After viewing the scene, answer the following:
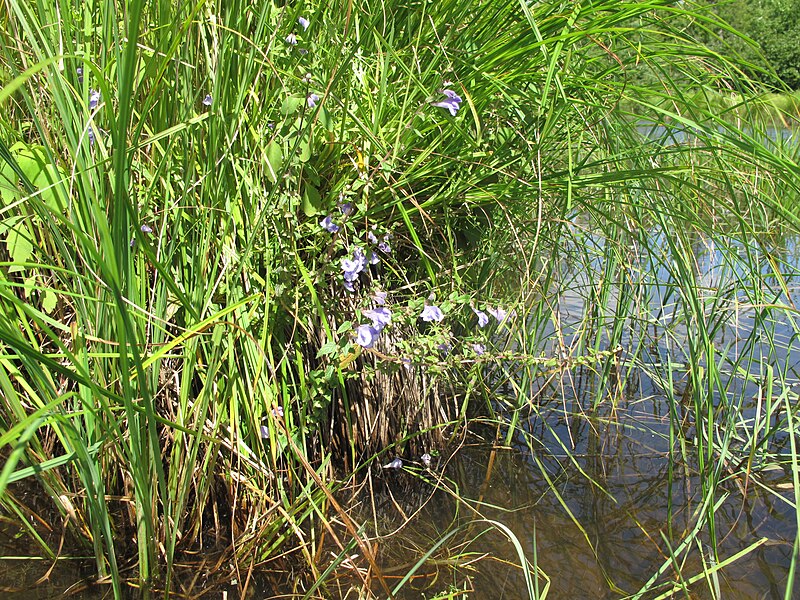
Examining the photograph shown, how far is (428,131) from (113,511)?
3.72ft

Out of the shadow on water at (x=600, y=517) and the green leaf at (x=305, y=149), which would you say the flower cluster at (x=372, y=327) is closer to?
the green leaf at (x=305, y=149)

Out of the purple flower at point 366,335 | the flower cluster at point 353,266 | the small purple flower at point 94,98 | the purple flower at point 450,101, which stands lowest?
the purple flower at point 366,335

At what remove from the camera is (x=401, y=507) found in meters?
1.88

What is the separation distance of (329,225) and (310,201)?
0.25ft

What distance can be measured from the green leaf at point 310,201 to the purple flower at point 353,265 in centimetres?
13

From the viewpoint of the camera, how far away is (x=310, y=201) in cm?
159

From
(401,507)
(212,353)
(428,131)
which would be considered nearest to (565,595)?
(401,507)

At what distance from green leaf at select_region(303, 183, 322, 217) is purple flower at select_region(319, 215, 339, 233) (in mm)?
37

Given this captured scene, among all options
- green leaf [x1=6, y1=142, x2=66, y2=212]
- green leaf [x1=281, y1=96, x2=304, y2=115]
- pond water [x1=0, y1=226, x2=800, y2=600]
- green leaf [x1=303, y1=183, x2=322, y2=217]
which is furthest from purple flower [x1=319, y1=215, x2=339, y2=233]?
pond water [x1=0, y1=226, x2=800, y2=600]

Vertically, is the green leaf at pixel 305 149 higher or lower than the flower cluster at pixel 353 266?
higher

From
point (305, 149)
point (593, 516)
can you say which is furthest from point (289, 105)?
point (593, 516)

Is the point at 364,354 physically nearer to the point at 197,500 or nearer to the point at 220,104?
the point at 197,500

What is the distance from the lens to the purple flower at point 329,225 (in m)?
1.56

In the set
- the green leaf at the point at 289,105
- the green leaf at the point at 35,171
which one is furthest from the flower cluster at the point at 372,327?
the green leaf at the point at 35,171
